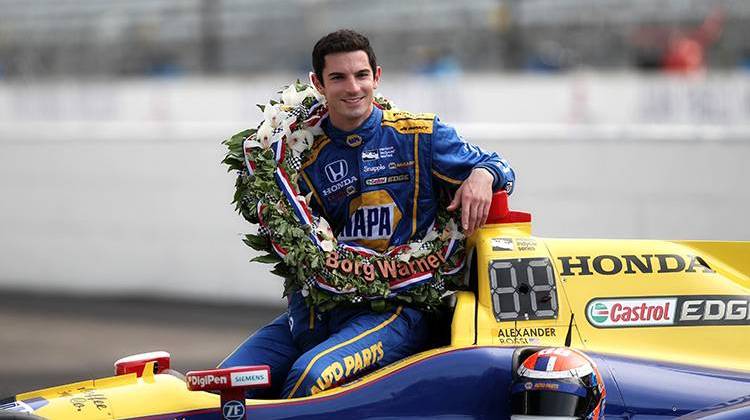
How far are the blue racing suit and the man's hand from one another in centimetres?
8

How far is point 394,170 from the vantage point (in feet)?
17.5

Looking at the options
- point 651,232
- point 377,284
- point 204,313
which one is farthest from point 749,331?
point 204,313

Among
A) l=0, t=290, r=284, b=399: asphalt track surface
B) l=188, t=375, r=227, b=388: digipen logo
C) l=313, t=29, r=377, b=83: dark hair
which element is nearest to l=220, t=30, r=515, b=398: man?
l=313, t=29, r=377, b=83: dark hair

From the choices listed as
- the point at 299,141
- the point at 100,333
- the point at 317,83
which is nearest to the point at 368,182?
the point at 299,141

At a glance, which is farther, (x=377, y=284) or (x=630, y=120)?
(x=630, y=120)

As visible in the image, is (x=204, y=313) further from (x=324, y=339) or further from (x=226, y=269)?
(x=324, y=339)

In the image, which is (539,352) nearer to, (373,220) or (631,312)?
(631,312)

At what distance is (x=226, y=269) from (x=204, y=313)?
600 mm

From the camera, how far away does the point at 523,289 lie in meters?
5.16

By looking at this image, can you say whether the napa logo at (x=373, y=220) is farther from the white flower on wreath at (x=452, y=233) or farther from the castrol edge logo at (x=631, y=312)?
the castrol edge logo at (x=631, y=312)

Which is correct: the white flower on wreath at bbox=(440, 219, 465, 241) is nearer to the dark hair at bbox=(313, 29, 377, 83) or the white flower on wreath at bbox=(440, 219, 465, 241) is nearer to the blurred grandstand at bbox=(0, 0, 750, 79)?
the dark hair at bbox=(313, 29, 377, 83)

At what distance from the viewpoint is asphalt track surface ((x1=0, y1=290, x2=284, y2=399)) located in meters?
8.97

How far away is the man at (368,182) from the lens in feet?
17.0

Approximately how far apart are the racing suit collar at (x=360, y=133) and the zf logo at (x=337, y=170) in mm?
84
